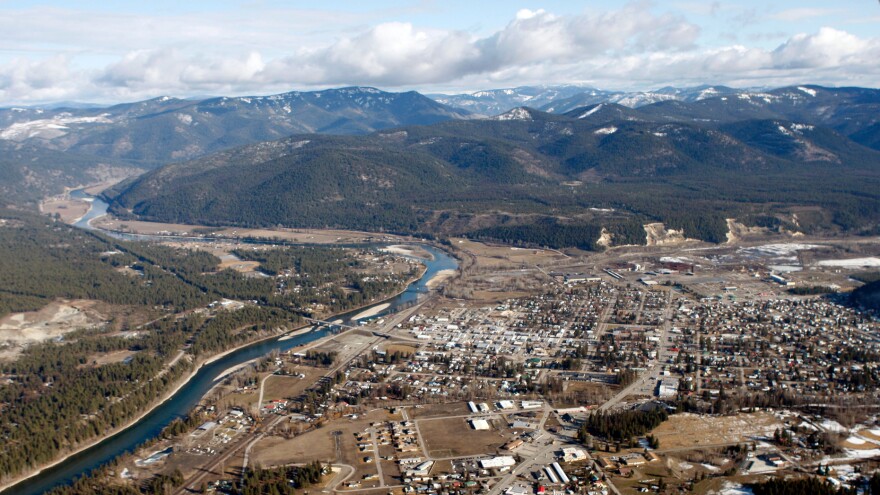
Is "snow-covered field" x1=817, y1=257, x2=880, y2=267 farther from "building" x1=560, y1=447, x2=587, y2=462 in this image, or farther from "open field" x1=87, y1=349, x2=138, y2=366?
"open field" x1=87, y1=349, x2=138, y2=366

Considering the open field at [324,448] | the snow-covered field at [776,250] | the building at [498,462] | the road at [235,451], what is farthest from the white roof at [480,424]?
the snow-covered field at [776,250]

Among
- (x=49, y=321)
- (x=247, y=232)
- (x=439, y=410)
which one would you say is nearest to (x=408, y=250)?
(x=247, y=232)

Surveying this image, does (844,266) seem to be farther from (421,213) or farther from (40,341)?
(40,341)

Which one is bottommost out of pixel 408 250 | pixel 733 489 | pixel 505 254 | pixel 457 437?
pixel 733 489

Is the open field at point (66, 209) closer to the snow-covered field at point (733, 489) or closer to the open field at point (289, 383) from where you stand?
the open field at point (289, 383)

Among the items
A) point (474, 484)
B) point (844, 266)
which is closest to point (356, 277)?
point (474, 484)

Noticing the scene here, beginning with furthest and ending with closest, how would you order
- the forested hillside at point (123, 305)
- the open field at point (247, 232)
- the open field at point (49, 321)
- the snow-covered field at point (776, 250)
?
1. the open field at point (247, 232)
2. the snow-covered field at point (776, 250)
3. the open field at point (49, 321)
4. the forested hillside at point (123, 305)

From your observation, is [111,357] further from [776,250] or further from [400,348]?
[776,250]

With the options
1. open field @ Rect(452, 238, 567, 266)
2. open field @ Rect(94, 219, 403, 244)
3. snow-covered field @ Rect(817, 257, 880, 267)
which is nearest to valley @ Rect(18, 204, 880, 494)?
snow-covered field @ Rect(817, 257, 880, 267)
